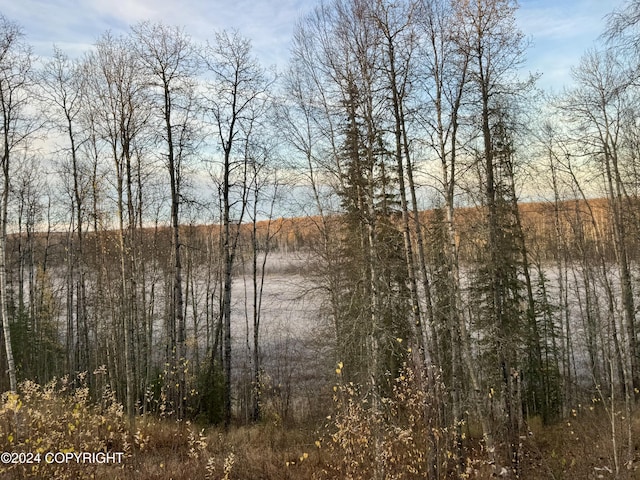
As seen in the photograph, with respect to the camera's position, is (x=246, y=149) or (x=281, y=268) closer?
(x=246, y=149)

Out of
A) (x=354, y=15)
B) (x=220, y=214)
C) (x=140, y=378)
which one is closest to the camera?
(x=354, y=15)

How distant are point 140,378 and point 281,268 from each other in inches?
1551

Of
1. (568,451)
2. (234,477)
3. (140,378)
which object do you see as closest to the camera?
(234,477)

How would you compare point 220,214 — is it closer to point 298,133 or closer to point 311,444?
point 298,133

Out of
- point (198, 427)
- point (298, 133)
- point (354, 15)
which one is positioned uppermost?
point (354, 15)

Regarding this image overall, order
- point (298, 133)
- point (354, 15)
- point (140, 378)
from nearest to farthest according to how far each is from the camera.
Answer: point (354, 15) < point (298, 133) < point (140, 378)

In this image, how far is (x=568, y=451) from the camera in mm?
9344

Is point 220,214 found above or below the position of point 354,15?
below

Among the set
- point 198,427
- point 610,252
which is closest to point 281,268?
point 610,252

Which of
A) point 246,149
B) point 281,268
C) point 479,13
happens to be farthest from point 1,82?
point 281,268

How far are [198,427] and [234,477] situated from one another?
4.10 meters

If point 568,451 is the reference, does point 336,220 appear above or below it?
above

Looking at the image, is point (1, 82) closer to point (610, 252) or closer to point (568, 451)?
point (568, 451)

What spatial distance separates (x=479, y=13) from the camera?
325 inches
